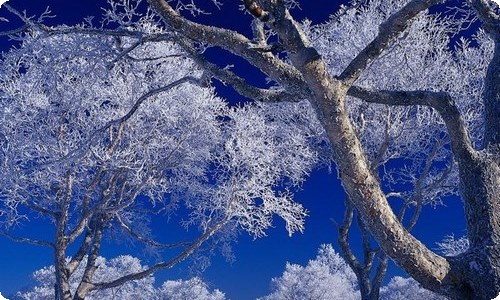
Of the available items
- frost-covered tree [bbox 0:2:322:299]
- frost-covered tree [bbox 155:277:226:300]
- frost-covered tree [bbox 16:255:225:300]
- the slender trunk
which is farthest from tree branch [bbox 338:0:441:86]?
frost-covered tree [bbox 155:277:226:300]

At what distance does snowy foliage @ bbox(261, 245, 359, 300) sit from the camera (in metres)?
35.5

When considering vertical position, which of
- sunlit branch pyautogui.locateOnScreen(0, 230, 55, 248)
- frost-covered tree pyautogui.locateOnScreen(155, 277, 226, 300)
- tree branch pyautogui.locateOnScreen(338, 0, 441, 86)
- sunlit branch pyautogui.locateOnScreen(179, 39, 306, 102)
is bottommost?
tree branch pyautogui.locateOnScreen(338, 0, 441, 86)

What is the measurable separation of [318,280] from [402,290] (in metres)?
13.1

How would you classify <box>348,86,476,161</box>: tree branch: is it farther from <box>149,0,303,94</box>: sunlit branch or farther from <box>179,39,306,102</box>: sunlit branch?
<box>149,0,303,94</box>: sunlit branch

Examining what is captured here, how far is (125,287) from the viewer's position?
3762cm

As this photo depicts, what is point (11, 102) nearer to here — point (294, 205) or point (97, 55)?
point (97, 55)

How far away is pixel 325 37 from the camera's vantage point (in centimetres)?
1407

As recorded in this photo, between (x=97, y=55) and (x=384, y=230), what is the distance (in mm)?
4114

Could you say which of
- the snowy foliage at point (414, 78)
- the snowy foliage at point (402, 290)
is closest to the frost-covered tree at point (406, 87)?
the snowy foliage at point (414, 78)

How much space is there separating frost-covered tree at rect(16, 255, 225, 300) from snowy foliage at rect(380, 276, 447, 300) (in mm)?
15858

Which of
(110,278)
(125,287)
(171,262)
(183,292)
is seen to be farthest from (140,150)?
(183,292)

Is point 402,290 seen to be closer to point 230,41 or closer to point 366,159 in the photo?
point 366,159

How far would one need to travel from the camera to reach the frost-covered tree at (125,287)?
35.2 metres

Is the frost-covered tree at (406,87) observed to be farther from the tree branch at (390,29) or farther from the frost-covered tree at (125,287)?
the frost-covered tree at (125,287)
